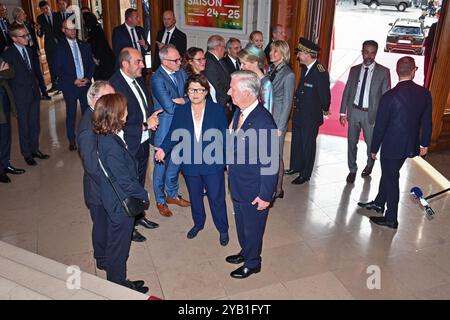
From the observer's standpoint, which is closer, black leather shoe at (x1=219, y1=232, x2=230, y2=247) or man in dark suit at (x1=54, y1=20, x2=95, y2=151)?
black leather shoe at (x1=219, y1=232, x2=230, y2=247)

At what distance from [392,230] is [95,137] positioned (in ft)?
10.3

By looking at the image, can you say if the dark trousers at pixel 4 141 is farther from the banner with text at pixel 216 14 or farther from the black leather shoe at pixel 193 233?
the banner with text at pixel 216 14

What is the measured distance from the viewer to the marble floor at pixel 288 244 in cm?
357

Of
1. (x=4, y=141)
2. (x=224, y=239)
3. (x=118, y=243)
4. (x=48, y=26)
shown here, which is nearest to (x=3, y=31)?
(x=48, y=26)

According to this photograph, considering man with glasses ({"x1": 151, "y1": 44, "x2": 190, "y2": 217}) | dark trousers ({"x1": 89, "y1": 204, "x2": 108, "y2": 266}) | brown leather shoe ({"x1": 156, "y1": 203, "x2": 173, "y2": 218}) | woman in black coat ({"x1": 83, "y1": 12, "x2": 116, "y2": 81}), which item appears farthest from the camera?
woman in black coat ({"x1": 83, "y1": 12, "x2": 116, "y2": 81})

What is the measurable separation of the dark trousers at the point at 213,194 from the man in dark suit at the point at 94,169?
34.0 inches

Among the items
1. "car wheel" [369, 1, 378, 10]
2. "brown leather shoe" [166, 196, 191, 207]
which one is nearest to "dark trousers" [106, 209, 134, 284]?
"brown leather shoe" [166, 196, 191, 207]

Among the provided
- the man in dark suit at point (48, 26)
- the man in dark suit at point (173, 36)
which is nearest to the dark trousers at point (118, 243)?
the man in dark suit at point (173, 36)

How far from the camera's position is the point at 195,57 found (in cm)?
439

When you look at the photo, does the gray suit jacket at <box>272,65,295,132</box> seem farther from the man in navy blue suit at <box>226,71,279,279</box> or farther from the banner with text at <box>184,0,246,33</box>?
the banner with text at <box>184,0,246,33</box>

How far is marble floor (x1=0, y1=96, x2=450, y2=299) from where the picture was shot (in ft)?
11.7

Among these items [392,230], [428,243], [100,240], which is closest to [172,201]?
[100,240]

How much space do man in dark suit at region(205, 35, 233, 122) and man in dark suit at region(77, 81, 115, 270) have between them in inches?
67.9
